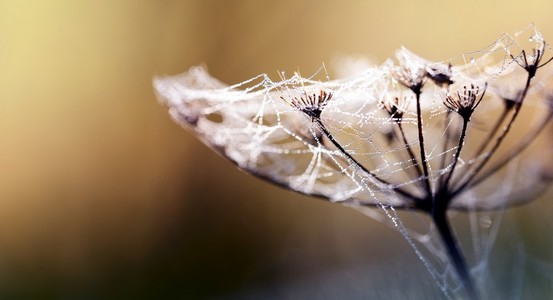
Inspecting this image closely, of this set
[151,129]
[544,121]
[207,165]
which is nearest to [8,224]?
[151,129]

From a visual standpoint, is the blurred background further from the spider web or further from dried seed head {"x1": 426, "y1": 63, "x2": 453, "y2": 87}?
dried seed head {"x1": 426, "y1": 63, "x2": 453, "y2": 87}

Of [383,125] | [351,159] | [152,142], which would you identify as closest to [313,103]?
[351,159]

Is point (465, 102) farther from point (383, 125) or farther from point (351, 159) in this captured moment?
point (383, 125)

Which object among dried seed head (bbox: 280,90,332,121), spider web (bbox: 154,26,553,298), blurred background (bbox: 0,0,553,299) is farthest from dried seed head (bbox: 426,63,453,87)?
blurred background (bbox: 0,0,553,299)

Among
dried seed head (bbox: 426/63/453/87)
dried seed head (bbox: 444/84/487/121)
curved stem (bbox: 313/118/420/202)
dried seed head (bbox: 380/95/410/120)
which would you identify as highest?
dried seed head (bbox: 426/63/453/87)

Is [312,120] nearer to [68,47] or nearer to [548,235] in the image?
[548,235]

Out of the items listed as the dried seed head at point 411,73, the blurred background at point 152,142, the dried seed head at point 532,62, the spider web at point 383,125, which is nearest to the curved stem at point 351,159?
the spider web at point 383,125
